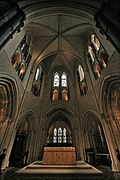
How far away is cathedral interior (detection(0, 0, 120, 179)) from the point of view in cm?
638

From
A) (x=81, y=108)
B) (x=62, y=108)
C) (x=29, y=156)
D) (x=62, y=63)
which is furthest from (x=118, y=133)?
(x=62, y=63)

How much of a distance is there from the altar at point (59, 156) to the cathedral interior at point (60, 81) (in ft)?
0.14

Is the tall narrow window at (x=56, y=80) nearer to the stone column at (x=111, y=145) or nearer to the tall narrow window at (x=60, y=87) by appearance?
the tall narrow window at (x=60, y=87)

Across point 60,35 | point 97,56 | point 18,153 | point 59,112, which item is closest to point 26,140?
point 18,153

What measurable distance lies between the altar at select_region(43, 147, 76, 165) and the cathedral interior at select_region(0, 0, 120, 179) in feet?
0.14

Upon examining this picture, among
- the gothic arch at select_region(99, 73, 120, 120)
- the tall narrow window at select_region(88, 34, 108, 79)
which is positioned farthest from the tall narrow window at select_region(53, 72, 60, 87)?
the gothic arch at select_region(99, 73, 120, 120)

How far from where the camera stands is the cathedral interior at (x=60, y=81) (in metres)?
6.38

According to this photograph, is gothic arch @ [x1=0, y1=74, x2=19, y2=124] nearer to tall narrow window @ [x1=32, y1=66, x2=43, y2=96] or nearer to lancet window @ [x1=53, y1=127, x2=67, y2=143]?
tall narrow window @ [x1=32, y1=66, x2=43, y2=96]

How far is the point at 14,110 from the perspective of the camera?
9102mm

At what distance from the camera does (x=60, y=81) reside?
1539cm

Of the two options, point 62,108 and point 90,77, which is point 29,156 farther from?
point 90,77

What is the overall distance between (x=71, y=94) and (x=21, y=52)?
23.3 feet

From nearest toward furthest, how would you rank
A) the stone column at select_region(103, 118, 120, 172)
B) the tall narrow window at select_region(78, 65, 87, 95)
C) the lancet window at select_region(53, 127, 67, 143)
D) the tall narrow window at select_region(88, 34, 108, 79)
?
the stone column at select_region(103, 118, 120, 172)
the tall narrow window at select_region(88, 34, 108, 79)
the tall narrow window at select_region(78, 65, 87, 95)
the lancet window at select_region(53, 127, 67, 143)

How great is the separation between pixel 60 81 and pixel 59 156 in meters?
9.19
